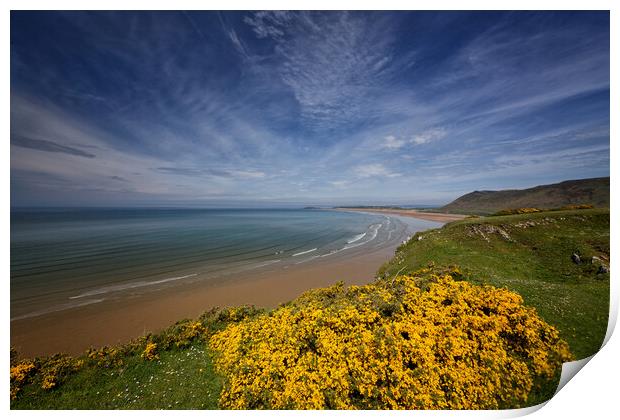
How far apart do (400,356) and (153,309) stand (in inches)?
454

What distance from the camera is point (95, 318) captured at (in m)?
10.2

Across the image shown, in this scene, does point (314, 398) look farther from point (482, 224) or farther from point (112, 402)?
point (482, 224)

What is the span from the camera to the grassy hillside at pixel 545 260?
5.37 metres

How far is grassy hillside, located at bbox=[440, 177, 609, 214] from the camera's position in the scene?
138 ft

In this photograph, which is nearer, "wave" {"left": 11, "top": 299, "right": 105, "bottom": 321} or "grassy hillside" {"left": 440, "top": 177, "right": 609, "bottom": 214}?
"wave" {"left": 11, "top": 299, "right": 105, "bottom": 321}

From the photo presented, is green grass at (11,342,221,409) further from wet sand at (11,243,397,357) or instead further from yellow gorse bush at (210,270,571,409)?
wet sand at (11,243,397,357)

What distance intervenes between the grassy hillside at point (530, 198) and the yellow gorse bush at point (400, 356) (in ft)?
82.4

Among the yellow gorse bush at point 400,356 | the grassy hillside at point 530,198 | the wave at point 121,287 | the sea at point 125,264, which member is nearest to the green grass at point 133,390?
the yellow gorse bush at point 400,356

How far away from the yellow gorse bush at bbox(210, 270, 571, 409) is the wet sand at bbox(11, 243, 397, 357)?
265 inches

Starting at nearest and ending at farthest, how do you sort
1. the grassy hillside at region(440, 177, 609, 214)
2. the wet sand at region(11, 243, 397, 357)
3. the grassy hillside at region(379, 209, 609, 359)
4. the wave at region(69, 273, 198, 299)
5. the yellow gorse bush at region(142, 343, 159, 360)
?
the grassy hillside at region(379, 209, 609, 359) < the yellow gorse bush at region(142, 343, 159, 360) < the wet sand at region(11, 243, 397, 357) < the wave at region(69, 273, 198, 299) < the grassy hillside at region(440, 177, 609, 214)

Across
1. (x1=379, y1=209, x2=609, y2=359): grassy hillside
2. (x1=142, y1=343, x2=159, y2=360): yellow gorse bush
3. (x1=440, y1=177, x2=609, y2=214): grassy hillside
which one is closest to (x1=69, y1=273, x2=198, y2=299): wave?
(x1=142, y1=343, x2=159, y2=360): yellow gorse bush

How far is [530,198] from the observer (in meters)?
74.0

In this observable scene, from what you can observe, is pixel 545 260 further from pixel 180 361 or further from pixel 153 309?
pixel 153 309
